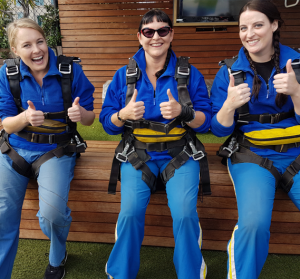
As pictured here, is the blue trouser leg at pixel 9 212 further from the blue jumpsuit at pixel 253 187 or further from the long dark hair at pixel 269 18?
the long dark hair at pixel 269 18

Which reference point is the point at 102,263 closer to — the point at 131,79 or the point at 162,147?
the point at 162,147

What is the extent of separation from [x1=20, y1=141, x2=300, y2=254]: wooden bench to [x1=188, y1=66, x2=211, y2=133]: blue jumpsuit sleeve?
1.35 feet

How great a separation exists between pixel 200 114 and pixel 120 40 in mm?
3941

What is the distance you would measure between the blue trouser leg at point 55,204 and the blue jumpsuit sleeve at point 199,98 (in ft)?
3.38

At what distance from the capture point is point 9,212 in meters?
1.81

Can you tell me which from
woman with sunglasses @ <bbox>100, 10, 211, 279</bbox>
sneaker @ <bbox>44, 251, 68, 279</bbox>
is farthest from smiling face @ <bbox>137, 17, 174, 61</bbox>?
sneaker @ <bbox>44, 251, 68, 279</bbox>

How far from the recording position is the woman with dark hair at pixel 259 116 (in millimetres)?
1680

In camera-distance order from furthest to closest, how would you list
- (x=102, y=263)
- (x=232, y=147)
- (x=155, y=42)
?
1. (x=102, y=263)
2. (x=232, y=147)
3. (x=155, y=42)

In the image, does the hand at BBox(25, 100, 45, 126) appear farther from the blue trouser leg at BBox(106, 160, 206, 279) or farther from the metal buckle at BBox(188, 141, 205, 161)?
the metal buckle at BBox(188, 141, 205, 161)

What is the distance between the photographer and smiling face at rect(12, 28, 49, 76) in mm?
1907

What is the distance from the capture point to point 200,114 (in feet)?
6.16

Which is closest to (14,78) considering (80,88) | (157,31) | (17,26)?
(17,26)

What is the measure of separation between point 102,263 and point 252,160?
1.38m

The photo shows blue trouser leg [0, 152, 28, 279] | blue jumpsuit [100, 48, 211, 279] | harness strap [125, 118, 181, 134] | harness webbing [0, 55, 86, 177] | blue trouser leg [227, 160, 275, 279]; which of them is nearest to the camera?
blue trouser leg [227, 160, 275, 279]
